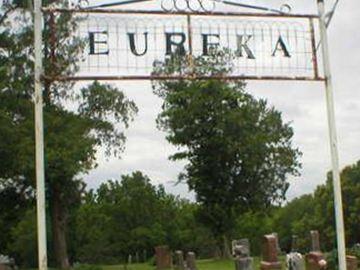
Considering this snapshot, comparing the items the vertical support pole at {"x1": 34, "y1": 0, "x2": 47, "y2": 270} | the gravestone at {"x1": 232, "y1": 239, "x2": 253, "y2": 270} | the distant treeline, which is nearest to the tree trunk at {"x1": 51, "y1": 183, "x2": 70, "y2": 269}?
the distant treeline

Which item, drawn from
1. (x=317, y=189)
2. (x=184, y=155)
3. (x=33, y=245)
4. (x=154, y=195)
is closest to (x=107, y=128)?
(x=184, y=155)

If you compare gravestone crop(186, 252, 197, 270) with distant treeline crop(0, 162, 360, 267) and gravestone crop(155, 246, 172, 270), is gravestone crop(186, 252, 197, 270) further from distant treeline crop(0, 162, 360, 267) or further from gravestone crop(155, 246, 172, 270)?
distant treeline crop(0, 162, 360, 267)

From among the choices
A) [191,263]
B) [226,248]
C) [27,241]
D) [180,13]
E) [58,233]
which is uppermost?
[180,13]

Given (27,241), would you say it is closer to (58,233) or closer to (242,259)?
(58,233)

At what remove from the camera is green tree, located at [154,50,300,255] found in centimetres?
4292

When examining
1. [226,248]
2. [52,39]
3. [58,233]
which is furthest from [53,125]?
Answer: [52,39]

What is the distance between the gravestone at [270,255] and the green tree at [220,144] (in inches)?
777

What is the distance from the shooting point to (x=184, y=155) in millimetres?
44094

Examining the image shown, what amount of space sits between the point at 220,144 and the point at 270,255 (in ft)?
67.3

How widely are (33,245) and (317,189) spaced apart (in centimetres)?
2931

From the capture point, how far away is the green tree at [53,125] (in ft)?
97.4

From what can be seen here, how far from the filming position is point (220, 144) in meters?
43.1

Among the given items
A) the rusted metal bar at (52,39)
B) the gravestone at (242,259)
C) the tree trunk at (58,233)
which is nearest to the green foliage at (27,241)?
the tree trunk at (58,233)

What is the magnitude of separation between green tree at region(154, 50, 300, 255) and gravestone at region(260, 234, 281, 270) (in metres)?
19.7
